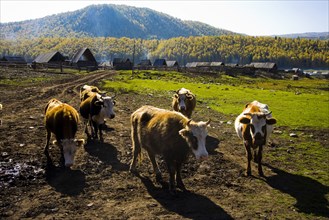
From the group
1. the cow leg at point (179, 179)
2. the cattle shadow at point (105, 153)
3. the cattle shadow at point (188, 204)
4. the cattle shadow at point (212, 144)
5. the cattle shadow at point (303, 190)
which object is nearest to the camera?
the cattle shadow at point (188, 204)

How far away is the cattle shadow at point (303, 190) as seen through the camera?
909cm

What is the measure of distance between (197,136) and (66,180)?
15.0 ft

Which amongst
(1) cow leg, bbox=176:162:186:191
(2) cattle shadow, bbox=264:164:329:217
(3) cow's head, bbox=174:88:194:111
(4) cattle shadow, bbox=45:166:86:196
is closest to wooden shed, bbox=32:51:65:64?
(3) cow's head, bbox=174:88:194:111

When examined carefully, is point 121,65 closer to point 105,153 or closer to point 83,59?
point 83,59

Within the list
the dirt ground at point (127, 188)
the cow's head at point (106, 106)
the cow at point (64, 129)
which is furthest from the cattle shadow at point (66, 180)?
the cow's head at point (106, 106)

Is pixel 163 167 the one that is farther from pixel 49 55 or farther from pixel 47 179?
pixel 49 55

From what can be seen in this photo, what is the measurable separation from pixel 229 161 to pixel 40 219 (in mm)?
7922

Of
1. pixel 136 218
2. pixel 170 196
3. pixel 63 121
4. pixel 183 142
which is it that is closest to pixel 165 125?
pixel 183 142

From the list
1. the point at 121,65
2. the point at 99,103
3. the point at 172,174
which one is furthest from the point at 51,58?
the point at 172,174

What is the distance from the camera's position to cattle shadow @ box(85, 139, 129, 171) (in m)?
11.6

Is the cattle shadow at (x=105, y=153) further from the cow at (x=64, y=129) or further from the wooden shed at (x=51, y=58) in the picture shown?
the wooden shed at (x=51, y=58)

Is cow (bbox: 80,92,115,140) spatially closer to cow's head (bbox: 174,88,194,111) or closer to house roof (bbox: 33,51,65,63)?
cow's head (bbox: 174,88,194,111)

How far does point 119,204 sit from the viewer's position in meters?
8.66

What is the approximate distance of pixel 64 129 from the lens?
1080 cm
